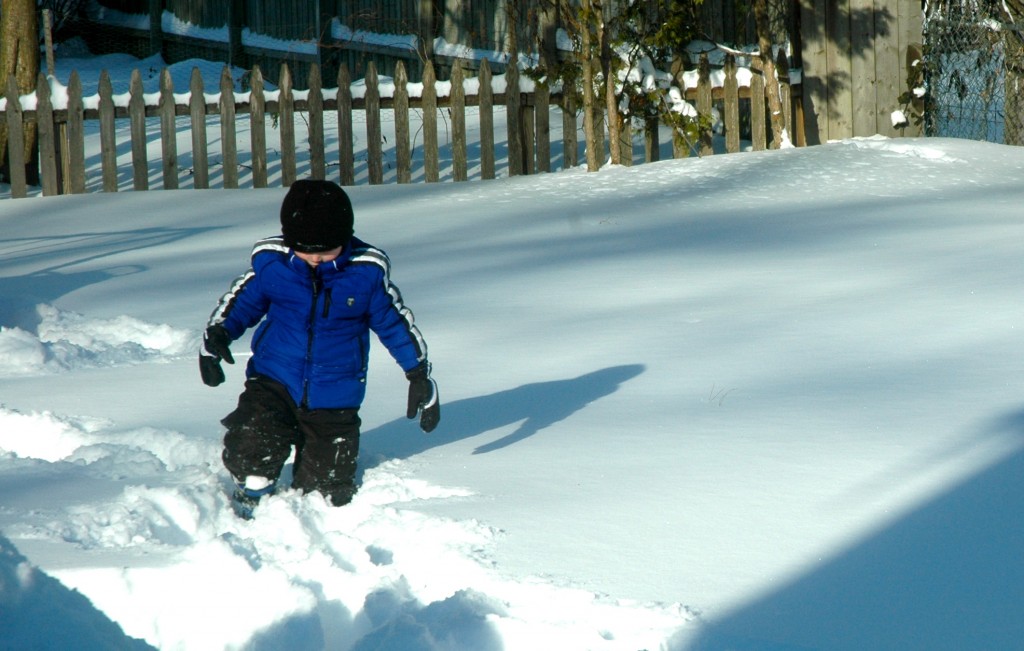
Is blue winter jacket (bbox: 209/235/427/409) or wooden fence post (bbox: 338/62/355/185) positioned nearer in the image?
blue winter jacket (bbox: 209/235/427/409)

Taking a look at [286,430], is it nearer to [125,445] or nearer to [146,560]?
[125,445]

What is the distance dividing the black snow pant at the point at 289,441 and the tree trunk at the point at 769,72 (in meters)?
6.29

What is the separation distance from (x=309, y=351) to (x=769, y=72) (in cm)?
633

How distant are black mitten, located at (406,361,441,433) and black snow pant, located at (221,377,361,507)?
18 cm

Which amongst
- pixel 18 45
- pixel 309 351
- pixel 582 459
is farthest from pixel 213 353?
pixel 18 45

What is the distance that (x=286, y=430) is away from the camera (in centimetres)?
319

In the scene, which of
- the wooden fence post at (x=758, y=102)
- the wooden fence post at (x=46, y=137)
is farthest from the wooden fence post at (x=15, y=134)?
the wooden fence post at (x=758, y=102)

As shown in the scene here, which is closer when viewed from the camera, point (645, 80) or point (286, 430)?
point (286, 430)

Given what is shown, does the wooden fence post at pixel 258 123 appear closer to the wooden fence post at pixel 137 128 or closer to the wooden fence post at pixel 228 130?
the wooden fence post at pixel 228 130

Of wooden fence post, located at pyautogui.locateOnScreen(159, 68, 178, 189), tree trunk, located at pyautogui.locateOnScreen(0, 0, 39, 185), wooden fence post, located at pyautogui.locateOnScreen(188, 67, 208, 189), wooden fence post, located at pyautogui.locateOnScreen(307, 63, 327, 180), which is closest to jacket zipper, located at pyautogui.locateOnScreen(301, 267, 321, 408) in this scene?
wooden fence post, located at pyautogui.locateOnScreen(307, 63, 327, 180)

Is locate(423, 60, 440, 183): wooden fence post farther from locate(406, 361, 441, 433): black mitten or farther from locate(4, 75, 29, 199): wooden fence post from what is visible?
locate(406, 361, 441, 433): black mitten

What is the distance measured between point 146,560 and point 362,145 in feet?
32.8

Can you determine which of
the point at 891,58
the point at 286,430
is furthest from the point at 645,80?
the point at 286,430

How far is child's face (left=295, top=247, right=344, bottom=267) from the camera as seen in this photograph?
122 inches
